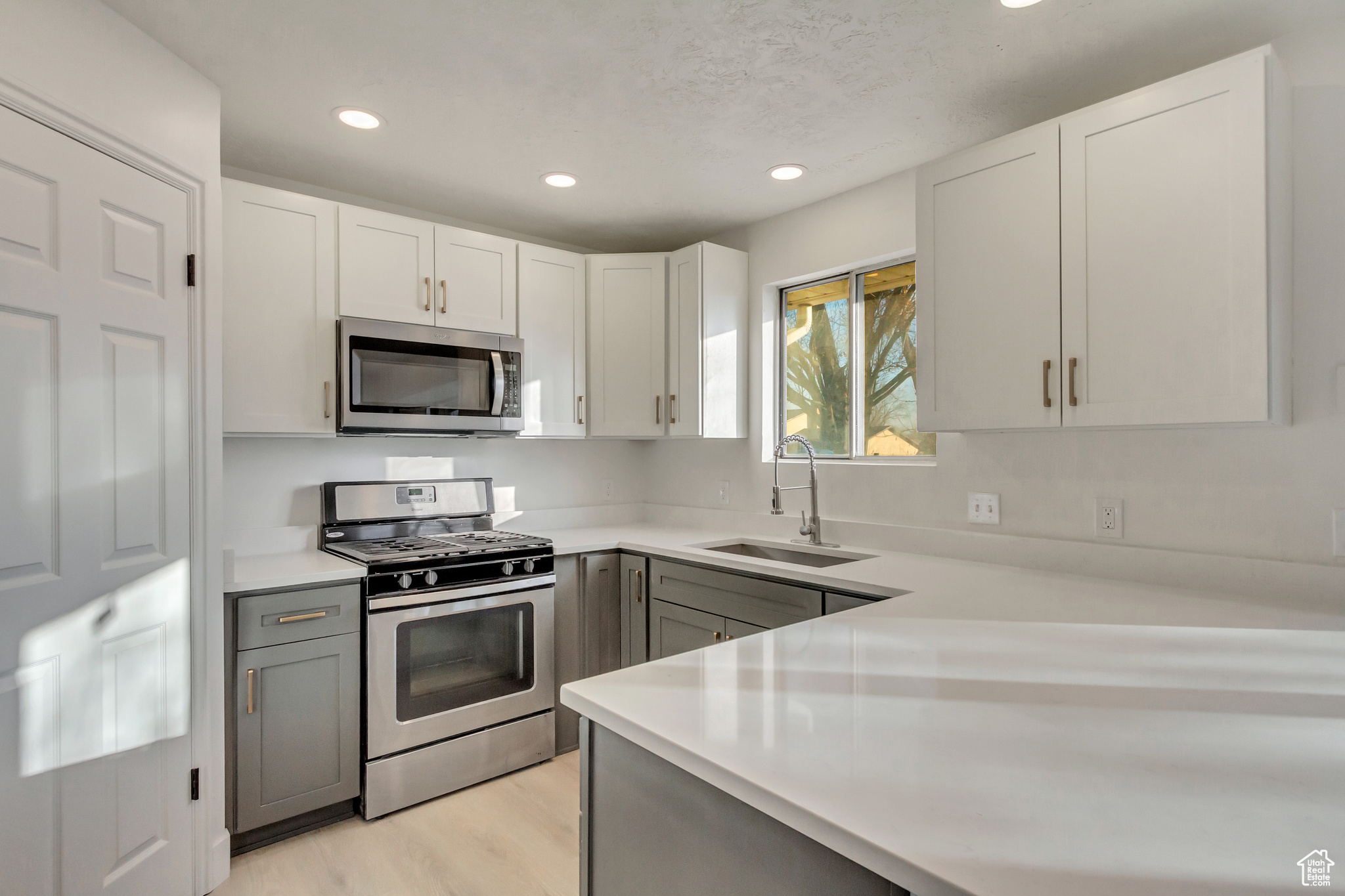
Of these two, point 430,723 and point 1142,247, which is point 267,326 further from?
point 1142,247

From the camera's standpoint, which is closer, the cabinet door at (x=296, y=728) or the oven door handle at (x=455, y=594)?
the cabinet door at (x=296, y=728)

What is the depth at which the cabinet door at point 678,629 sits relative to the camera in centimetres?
262

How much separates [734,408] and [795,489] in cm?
51

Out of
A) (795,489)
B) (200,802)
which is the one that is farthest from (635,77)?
(200,802)

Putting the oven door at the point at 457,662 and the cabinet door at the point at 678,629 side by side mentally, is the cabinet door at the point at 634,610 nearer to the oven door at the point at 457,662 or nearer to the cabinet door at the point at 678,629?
the cabinet door at the point at 678,629

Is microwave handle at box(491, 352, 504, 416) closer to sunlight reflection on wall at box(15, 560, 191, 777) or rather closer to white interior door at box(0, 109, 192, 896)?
white interior door at box(0, 109, 192, 896)

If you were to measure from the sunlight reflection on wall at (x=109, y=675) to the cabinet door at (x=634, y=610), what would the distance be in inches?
61.8

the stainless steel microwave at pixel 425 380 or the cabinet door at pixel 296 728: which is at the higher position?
the stainless steel microwave at pixel 425 380

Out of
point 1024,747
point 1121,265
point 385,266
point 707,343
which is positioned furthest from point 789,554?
point 1024,747

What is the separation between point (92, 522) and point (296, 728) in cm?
93

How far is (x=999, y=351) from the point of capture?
2082 millimetres

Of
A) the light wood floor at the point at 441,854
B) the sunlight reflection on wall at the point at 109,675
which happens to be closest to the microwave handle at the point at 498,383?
the sunlight reflection on wall at the point at 109,675

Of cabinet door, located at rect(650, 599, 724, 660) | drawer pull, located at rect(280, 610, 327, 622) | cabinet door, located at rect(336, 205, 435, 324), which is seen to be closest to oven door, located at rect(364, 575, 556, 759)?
drawer pull, located at rect(280, 610, 327, 622)

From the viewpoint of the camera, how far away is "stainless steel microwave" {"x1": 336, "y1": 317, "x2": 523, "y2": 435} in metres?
2.62
